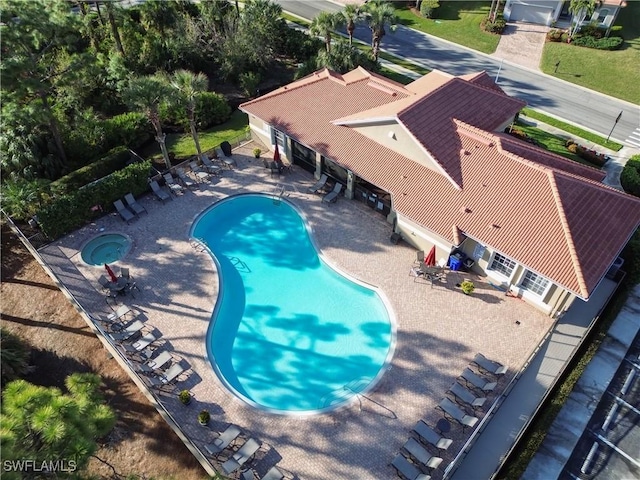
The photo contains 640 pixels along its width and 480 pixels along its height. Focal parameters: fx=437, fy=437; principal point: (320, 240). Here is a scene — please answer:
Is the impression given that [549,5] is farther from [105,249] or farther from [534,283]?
[105,249]

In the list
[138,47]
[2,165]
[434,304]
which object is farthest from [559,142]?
[2,165]

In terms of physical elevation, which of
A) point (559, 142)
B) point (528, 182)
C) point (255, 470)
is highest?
point (528, 182)

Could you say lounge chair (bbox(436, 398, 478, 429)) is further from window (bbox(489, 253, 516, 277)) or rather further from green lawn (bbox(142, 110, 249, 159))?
green lawn (bbox(142, 110, 249, 159))

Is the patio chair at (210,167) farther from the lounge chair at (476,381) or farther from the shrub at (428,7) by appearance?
the shrub at (428,7)

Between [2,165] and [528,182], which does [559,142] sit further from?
[2,165]

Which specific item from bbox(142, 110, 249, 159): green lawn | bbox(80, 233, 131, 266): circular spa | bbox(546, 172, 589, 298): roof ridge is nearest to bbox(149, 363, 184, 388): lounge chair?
bbox(80, 233, 131, 266): circular spa

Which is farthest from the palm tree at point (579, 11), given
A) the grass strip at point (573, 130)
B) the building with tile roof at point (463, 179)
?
the building with tile roof at point (463, 179)
